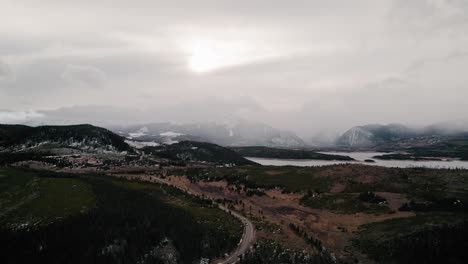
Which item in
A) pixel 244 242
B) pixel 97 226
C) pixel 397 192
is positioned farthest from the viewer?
pixel 397 192

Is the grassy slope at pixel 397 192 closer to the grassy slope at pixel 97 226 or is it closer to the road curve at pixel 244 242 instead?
the road curve at pixel 244 242

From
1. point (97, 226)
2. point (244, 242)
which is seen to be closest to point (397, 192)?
point (244, 242)

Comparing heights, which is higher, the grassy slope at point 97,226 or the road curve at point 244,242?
the grassy slope at point 97,226

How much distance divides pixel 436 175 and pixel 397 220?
69.2m

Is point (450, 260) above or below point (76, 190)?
below

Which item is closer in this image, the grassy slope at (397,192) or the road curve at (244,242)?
the road curve at (244,242)

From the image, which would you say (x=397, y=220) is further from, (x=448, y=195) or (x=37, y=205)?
(x=37, y=205)

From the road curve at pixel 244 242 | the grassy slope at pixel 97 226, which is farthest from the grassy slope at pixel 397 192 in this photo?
the grassy slope at pixel 97 226

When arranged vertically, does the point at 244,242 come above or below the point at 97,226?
below

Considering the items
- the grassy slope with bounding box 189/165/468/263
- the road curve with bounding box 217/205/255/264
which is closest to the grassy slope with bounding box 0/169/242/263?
the road curve with bounding box 217/205/255/264

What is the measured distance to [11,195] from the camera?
10162cm

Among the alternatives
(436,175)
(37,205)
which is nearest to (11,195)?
(37,205)

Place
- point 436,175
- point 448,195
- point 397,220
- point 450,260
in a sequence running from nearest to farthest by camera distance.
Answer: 1. point 450,260
2. point 397,220
3. point 448,195
4. point 436,175

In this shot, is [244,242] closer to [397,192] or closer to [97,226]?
[97,226]
